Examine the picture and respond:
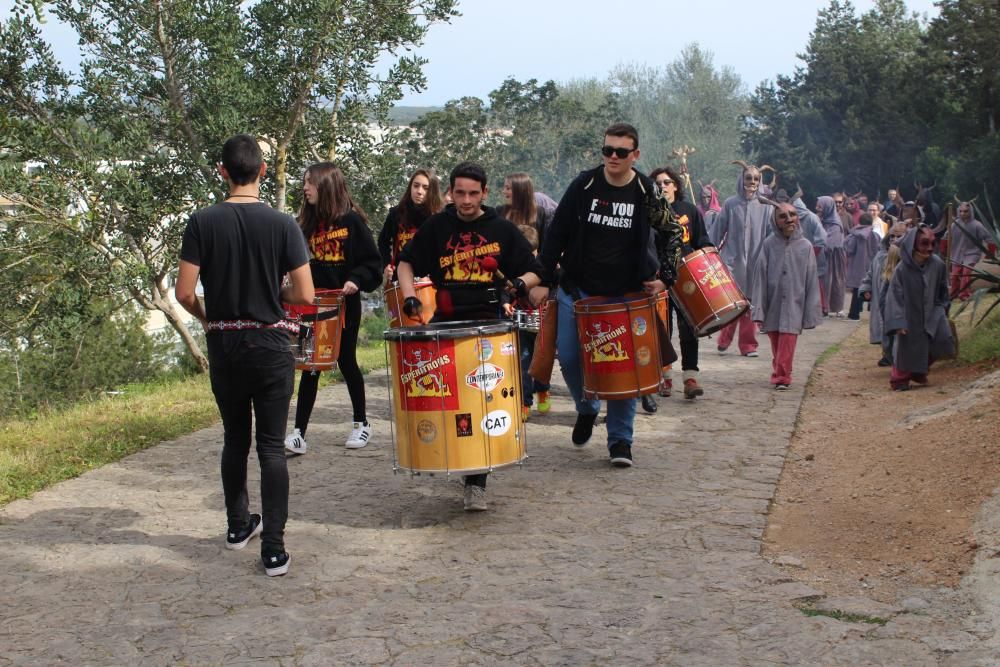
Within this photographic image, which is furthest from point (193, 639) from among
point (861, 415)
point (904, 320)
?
point (904, 320)

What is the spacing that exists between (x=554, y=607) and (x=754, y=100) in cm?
6411

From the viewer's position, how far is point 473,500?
6.57 m

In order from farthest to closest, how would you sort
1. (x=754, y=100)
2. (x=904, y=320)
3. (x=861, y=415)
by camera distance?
(x=754, y=100) → (x=904, y=320) → (x=861, y=415)

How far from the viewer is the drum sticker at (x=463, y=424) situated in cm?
600

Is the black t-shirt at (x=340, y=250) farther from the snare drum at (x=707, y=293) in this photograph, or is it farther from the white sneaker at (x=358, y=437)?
the snare drum at (x=707, y=293)

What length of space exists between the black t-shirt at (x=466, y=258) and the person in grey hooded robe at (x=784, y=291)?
5028mm

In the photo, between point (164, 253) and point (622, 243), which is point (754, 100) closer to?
point (164, 253)

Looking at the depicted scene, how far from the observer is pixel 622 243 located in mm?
7348

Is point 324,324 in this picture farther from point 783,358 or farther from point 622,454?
point 783,358

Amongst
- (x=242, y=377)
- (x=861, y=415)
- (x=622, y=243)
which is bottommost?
(x=861, y=415)

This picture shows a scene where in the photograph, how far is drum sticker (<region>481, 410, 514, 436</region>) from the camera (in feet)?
19.9

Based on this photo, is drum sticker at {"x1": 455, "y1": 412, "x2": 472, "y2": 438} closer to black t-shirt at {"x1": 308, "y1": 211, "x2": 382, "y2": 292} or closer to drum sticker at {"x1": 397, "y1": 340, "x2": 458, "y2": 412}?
drum sticker at {"x1": 397, "y1": 340, "x2": 458, "y2": 412}

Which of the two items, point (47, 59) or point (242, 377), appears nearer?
point (242, 377)

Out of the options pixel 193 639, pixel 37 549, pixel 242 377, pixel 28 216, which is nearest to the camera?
pixel 193 639
